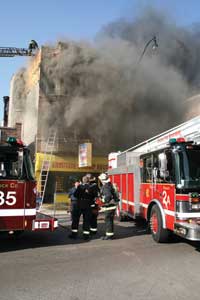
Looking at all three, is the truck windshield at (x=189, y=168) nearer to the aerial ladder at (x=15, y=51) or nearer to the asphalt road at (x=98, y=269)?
the asphalt road at (x=98, y=269)

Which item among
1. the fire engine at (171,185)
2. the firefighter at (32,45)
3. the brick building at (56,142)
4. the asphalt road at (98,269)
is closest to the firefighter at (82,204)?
the asphalt road at (98,269)

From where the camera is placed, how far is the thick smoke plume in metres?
22.5

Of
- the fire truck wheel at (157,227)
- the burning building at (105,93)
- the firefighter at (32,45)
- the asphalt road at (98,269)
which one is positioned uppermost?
the firefighter at (32,45)

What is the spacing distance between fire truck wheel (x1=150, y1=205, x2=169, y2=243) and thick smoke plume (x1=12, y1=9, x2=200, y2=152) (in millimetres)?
14555

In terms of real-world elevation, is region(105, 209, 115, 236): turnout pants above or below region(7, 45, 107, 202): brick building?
below

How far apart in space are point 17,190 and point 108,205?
95.0 inches

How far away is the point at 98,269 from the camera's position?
19.0ft

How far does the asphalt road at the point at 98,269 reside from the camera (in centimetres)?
464

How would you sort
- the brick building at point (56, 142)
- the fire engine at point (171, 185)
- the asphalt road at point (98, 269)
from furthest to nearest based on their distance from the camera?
the brick building at point (56, 142)
the fire engine at point (171, 185)
the asphalt road at point (98, 269)

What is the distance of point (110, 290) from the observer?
15.5ft

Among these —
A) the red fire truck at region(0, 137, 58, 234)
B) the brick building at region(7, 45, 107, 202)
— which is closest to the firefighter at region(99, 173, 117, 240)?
the red fire truck at region(0, 137, 58, 234)

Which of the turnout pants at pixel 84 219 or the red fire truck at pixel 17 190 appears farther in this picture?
the turnout pants at pixel 84 219

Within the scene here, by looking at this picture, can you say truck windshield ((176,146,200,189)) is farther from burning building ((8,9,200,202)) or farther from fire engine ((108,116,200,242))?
burning building ((8,9,200,202))

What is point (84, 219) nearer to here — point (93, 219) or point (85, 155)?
point (93, 219)
